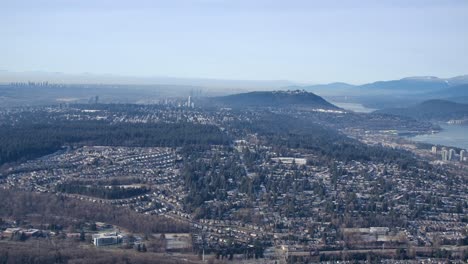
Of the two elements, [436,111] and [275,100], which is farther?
[275,100]

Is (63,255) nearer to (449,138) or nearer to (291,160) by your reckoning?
(291,160)

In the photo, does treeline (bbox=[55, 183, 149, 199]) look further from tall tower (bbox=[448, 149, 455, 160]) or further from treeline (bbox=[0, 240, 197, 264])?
tall tower (bbox=[448, 149, 455, 160])

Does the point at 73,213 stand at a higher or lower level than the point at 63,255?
higher

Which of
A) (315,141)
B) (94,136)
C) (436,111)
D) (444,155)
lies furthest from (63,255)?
(436,111)

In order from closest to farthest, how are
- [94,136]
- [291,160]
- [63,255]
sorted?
[63,255] → [291,160] → [94,136]

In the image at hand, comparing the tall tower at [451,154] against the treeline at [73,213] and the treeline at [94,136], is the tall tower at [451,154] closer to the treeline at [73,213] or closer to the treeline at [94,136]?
the treeline at [94,136]

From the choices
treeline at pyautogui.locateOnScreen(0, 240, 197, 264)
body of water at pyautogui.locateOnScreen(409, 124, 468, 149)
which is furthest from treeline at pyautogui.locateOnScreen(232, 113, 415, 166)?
treeline at pyautogui.locateOnScreen(0, 240, 197, 264)

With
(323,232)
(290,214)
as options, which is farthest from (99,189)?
(323,232)
